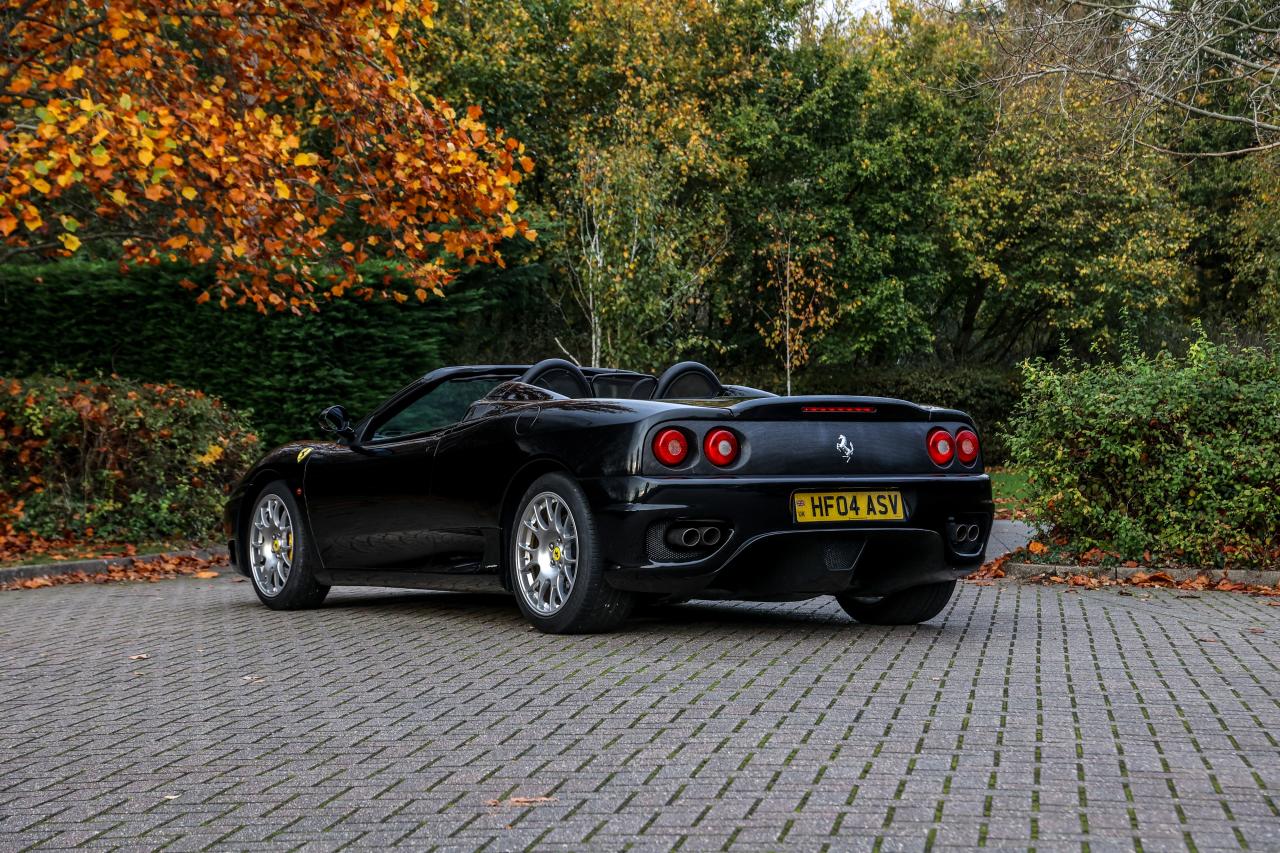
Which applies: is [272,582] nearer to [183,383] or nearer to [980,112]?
[183,383]

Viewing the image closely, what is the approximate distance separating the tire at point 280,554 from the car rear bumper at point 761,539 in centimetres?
270

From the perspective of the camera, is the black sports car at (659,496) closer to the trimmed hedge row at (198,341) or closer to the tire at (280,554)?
the tire at (280,554)

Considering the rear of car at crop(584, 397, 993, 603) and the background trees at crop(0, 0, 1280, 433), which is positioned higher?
the background trees at crop(0, 0, 1280, 433)

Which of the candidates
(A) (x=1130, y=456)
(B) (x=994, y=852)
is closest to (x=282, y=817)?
(B) (x=994, y=852)

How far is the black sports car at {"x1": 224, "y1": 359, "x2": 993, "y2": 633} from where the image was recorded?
22.8 ft

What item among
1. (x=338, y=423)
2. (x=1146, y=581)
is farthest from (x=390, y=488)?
(x=1146, y=581)

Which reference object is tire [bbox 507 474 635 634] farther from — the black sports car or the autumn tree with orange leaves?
the autumn tree with orange leaves

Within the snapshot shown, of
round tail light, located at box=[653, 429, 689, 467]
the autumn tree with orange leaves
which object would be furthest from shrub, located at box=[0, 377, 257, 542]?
round tail light, located at box=[653, 429, 689, 467]

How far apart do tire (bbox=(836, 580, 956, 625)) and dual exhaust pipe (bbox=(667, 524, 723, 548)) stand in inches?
54.6

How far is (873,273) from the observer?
1329 inches

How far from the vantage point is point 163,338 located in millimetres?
18969

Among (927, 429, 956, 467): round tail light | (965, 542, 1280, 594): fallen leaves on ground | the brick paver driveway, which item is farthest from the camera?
(965, 542, 1280, 594): fallen leaves on ground

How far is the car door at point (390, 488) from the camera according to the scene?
8.22 metres

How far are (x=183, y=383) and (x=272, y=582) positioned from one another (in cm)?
1029
